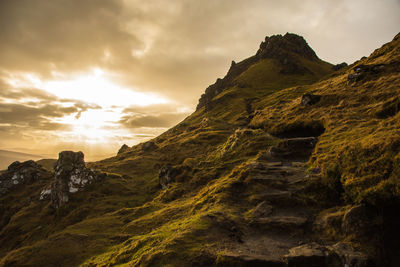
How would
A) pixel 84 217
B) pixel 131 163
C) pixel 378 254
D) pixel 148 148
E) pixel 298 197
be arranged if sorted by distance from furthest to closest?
pixel 148 148 < pixel 131 163 < pixel 84 217 < pixel 298 197 < pixel 378 254

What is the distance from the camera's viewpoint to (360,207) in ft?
50.3

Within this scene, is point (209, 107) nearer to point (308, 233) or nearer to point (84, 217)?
point (84, 217)

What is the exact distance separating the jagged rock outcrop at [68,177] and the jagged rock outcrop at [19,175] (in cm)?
2926

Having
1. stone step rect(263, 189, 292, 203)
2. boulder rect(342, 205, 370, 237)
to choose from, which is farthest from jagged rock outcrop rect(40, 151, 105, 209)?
boulder rect(342, 205, 370, 237)

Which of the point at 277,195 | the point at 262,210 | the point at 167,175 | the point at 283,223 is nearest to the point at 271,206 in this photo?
the point at 262,210

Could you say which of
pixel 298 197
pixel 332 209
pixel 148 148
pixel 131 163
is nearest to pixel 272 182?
pixel 298 197

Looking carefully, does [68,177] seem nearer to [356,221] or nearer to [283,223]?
[283,223]

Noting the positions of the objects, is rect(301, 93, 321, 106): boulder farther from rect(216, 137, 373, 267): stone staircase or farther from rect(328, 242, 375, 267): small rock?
rect(328, 242, 375, 267): small rock

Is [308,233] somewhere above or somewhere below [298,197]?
below

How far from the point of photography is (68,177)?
62.3 m

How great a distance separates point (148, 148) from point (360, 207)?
4273 inches

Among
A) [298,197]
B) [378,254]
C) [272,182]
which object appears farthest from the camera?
[272,182]

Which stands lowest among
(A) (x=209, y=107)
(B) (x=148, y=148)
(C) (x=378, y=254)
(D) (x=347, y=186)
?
(C) (x=378, y=254)

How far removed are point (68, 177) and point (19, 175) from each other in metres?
45.0
